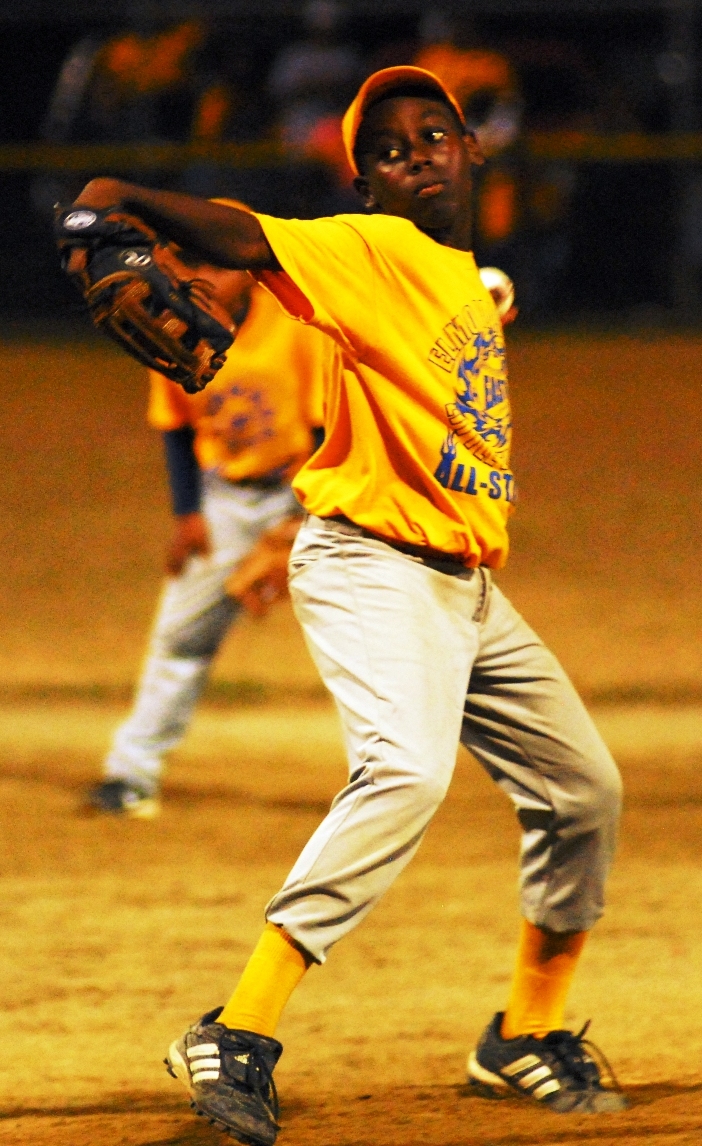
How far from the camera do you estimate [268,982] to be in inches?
107

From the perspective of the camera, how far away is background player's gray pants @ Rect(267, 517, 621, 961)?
270 centimetres

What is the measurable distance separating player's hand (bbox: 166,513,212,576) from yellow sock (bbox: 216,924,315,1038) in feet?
7.71

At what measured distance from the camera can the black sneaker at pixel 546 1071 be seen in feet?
10.0

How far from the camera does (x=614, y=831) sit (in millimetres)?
3037

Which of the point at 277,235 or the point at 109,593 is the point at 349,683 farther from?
the point at 109,593

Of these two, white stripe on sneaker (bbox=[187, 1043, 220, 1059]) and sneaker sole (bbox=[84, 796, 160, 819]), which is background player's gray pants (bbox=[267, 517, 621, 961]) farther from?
sneaker sole (bbox=[84, 796, 160, 819])

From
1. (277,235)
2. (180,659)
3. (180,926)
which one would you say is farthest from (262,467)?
(277,235)

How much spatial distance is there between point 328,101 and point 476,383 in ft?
27.9

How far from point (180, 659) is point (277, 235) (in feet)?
8.58

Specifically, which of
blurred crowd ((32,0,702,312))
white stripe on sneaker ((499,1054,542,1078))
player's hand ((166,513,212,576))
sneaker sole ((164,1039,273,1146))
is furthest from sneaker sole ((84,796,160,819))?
blurred crowd ((32,0,702,312))

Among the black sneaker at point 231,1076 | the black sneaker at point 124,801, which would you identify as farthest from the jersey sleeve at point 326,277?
the black sneaker at point 124,801

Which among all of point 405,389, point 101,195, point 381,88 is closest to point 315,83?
point 381,88

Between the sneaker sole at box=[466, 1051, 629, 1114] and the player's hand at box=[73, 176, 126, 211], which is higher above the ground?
the player's hand at box=[73, 176, 126, 211]

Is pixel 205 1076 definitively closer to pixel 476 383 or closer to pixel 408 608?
pixel 408 608
